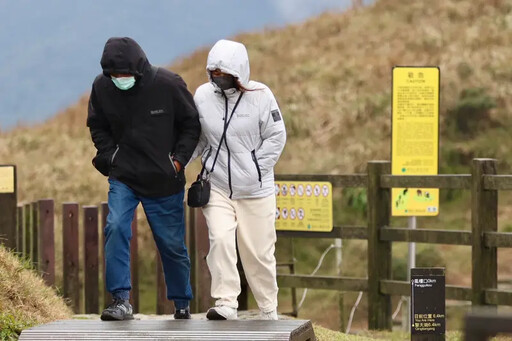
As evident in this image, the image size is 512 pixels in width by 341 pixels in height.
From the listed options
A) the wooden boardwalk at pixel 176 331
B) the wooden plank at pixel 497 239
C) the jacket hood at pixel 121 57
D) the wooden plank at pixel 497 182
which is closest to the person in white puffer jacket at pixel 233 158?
the jacket hood at pixel 121 57

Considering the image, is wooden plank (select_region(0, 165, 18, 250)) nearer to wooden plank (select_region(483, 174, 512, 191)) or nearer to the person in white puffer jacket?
wooden plank (select_region(483, 174, 512, 191))

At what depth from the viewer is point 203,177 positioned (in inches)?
304

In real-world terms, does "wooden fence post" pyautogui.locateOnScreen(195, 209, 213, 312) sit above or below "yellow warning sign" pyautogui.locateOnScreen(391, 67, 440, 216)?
below

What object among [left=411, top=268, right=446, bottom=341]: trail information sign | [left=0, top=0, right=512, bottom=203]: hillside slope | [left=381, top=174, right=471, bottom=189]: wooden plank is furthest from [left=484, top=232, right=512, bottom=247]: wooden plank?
[left=0, top=0, right=512, bottom=203]: hillside slope

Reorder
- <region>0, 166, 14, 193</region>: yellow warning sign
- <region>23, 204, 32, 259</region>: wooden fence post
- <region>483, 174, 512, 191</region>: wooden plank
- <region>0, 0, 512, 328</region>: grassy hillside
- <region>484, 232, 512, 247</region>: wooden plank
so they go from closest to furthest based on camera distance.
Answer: <region>483, 174, 512, 191</region>: wooden plank < <region>484, 232, 512, 247</region>: wooden plank < <region>0, 166, 14, 193</region>: yellow warning sign < <region>23, 204, 32, 259</region>: wooden fence post < <region>0, 0, 512, 328</region>: grassy hillside

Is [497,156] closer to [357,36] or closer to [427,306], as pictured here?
[357,36]

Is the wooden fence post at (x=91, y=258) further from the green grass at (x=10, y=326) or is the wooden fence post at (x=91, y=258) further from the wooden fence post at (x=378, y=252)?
the green grass at (x=10, y=326)

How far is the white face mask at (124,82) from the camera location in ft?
24.5

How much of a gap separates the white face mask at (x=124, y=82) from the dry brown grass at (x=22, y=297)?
178 cm

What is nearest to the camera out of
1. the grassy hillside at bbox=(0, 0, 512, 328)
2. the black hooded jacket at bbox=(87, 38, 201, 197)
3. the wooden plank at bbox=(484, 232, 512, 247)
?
the black hooded jacket at bbox=(87, 38, 201, 197)

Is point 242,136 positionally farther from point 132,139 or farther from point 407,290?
point 407,290

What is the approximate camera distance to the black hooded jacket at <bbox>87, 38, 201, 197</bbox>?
757cm

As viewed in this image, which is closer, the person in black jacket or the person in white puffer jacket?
the person in black jacket

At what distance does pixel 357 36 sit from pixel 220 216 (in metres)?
29.8
